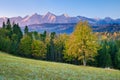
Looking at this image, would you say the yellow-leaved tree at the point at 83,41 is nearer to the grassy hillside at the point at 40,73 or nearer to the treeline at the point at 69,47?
the treeline at the point at 69,47

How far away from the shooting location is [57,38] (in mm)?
135625

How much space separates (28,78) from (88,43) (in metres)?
52.1

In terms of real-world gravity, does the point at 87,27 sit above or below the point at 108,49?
above

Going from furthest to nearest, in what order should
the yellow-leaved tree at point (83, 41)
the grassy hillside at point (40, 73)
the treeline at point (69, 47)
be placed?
1. the treeline at point (69, 47)
2. the yellow-leaved tree at point (83, 41)
3. the grassy hillside at point (40, 73)

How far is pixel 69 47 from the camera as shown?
3278 inches

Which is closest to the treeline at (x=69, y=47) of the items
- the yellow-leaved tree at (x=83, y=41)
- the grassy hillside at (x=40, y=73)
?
the yellow-leaved tree at (x=83, y=41)

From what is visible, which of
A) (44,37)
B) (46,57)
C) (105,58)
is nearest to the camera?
(105,58)

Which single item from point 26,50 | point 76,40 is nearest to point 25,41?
point 26,50

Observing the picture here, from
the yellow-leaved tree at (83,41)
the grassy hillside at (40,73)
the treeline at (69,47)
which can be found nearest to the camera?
the grassy hillside at (40,73)

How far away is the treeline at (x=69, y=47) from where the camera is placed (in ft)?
258

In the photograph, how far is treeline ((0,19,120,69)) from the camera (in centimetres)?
7872

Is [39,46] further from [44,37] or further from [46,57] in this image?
[44,37]

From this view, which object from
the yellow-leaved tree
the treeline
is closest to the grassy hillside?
the yellow-leaved tree

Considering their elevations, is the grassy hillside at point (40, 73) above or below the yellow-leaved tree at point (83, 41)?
below
